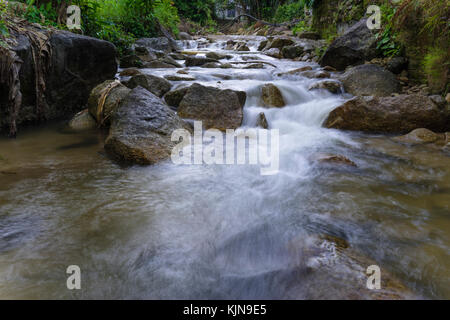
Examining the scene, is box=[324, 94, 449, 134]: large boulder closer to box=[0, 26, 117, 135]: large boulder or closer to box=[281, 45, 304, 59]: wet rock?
box=[0, 26, 117, 135]: large boulder

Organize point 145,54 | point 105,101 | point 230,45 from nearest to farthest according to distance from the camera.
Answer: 1. point 105,101
2. point 145,54
3. point 230,45

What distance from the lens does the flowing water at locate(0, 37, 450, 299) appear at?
1.45 metres

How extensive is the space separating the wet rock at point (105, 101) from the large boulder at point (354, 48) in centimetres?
544

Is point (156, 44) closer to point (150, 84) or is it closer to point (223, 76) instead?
point (223, 76)

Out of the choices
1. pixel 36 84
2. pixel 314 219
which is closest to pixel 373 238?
pixel 314 219

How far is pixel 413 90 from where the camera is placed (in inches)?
186

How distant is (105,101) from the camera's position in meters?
4.16

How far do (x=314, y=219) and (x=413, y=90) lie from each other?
419cm

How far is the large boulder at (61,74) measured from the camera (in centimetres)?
372

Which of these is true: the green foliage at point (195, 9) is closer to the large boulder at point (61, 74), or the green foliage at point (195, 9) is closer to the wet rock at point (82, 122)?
the large boulder at point (61, 74)

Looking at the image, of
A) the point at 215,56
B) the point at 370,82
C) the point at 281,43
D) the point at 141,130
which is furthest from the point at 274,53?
the point at 141,130

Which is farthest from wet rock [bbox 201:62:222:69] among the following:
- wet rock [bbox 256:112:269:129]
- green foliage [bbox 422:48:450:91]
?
green foliage [bbox 422:48:450:91]

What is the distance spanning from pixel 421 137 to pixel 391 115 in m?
0.54

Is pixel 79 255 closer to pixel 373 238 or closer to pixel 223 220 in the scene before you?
pixel 223 220
